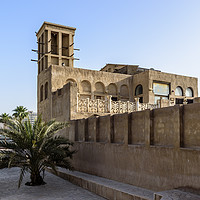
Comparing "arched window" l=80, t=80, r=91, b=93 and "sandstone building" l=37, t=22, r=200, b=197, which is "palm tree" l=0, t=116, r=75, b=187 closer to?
"sandstone building" l=37, t=22, r=200, b=197

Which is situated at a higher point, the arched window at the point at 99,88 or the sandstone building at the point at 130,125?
the arched window at the point at 99,88

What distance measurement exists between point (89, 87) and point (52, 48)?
30.2ft

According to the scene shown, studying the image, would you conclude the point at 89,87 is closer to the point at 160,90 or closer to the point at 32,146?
the point at 160,90

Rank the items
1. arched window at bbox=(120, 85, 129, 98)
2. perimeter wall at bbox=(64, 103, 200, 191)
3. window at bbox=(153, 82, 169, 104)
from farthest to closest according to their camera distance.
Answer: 1. arched window at bbox=(120, 85, 129, 98)
2. window at bbox=(153, 82, 169, 104)
3. perimeter wall at bbox=(64, 103, 200, 191)

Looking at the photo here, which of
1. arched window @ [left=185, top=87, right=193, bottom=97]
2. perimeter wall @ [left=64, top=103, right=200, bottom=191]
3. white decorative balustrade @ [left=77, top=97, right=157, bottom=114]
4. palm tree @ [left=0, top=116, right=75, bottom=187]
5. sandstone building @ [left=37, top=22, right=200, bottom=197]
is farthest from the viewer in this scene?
arched window @ [left=185, top=87, right=193, bottom=97]

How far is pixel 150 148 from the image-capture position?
9000 mm

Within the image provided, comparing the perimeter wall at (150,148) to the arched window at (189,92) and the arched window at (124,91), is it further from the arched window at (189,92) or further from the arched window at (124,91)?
the arched window at (189,92)

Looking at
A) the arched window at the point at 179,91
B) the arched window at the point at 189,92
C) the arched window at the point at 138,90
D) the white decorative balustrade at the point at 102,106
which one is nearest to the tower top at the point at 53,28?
the arched window at the point at 138,90

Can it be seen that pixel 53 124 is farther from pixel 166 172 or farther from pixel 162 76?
pixel 162 76

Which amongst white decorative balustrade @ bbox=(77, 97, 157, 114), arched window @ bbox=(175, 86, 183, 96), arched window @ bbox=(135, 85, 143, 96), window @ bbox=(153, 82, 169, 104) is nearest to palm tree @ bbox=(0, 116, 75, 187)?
white decorative balustrade @ bbox=(77, 97, 157, 114)

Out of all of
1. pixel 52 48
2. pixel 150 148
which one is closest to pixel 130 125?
pixel 150 148

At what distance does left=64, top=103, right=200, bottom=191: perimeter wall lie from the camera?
7.59 meters

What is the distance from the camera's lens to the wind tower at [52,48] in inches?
1001

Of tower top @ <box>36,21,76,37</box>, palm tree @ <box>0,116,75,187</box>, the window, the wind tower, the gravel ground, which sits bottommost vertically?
the gravel ground
